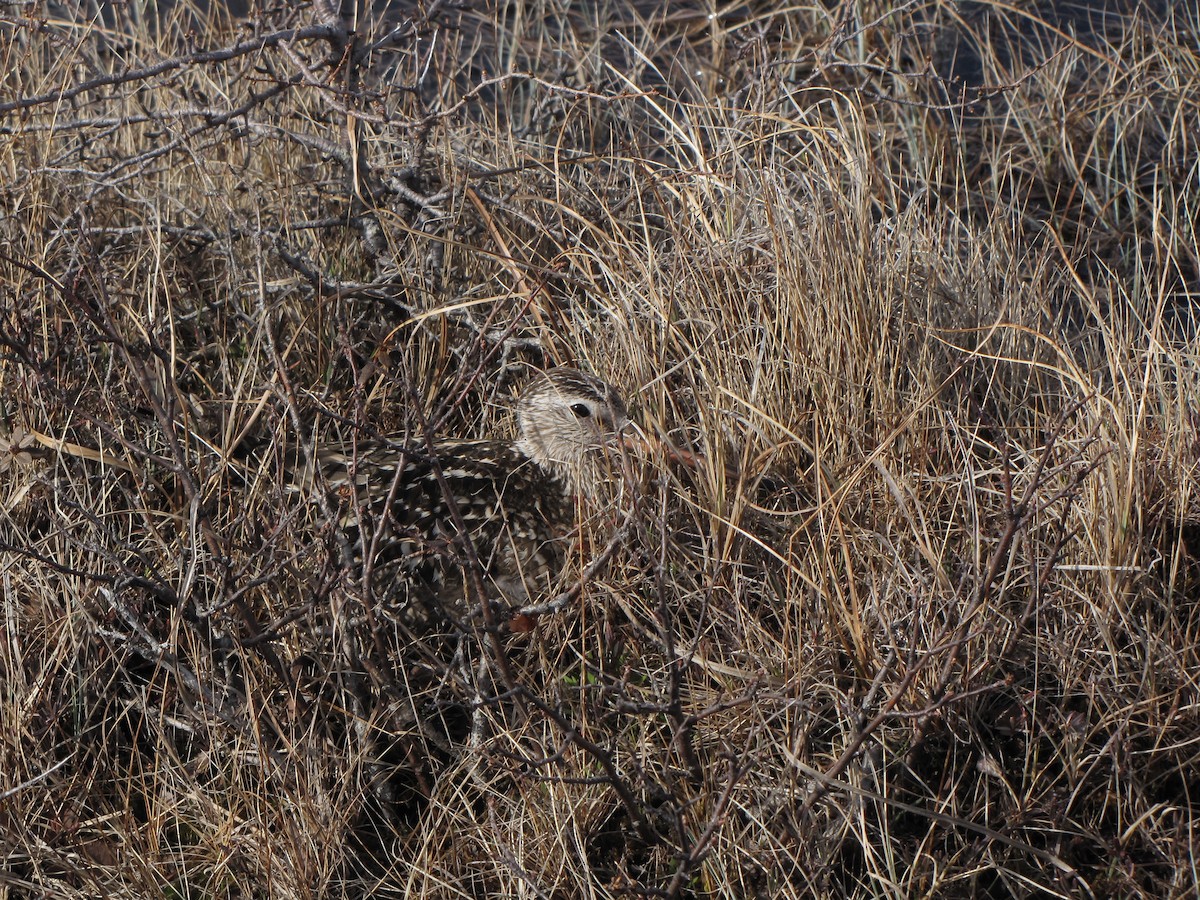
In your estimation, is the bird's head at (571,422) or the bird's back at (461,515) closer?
the bird's back at (461,515)

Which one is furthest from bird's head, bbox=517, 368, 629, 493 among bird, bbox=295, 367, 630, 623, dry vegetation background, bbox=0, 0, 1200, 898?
dry vegetation background, bbox=0, 0, 1200, 898

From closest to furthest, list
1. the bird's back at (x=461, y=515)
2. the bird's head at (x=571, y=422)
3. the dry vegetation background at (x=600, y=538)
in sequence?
the dry vegetation background at (x=600, y=538)
the bird's back at (x=461, y=515)
the bird's head at (x=571, y=422)

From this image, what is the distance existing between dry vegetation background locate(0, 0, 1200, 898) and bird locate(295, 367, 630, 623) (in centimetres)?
13

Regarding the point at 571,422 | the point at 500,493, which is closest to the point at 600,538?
the point at 500,493

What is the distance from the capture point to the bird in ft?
12.3

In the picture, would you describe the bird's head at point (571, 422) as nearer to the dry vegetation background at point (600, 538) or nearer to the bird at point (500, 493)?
the bird at point (500, 493)

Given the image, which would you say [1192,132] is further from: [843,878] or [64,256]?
[64,256]

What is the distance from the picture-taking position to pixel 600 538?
3945 mm

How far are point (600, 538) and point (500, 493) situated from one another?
1.12ft

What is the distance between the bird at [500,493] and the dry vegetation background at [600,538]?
13 cm

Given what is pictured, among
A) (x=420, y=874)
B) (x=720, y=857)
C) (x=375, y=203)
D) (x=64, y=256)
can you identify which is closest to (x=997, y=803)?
(x=720, y=857)

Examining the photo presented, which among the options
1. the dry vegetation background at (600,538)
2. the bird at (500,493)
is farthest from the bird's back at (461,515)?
the dry vegetation background at (600,538)

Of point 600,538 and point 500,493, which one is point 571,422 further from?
point 600,538

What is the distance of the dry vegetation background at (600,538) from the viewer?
327 cm
